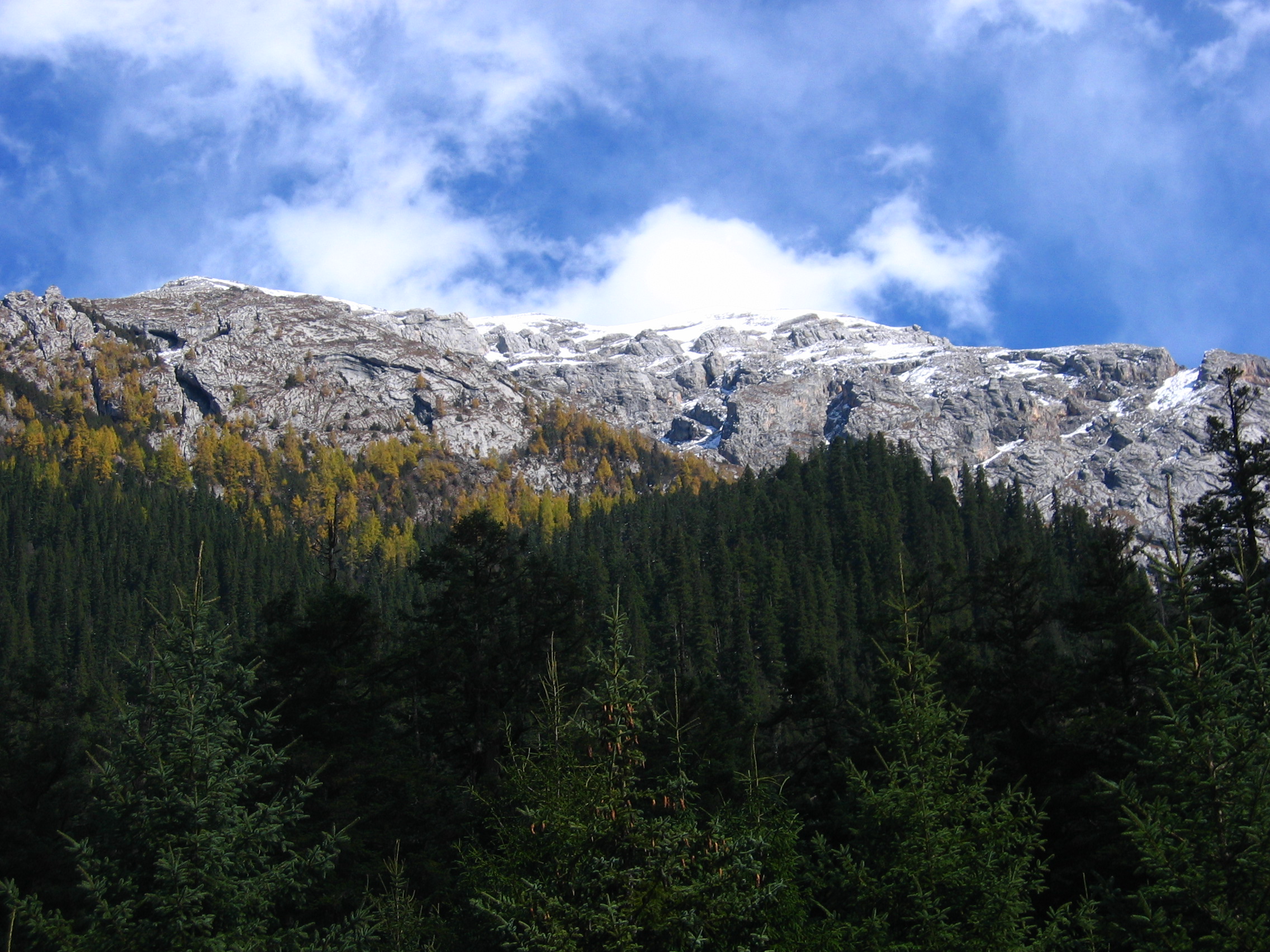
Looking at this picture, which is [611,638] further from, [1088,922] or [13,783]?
[13,783]

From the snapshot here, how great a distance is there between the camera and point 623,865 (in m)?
10.4

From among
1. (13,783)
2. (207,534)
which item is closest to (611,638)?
(13,783)

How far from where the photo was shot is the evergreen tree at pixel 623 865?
9820mm

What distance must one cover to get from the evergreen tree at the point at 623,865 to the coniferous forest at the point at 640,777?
4cm

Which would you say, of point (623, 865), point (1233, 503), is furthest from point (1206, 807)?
point (1233, 503)

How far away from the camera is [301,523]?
589 ft

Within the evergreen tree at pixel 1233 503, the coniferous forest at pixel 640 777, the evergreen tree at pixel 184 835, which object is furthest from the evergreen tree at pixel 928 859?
the evergreen tree at pixel 1233 503

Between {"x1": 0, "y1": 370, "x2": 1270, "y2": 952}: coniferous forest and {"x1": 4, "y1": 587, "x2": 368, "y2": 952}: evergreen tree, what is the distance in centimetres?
5

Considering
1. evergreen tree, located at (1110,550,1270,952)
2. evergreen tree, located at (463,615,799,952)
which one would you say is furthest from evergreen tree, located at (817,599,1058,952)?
evergreen tree, located at (1110,550,1270,952)

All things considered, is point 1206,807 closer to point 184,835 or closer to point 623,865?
point 623,865

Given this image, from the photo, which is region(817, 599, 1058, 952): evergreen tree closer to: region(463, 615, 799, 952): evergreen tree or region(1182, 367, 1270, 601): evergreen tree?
region(463, 615, 799, 952): evergreen tree

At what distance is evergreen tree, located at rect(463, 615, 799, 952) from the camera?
32.2 feet

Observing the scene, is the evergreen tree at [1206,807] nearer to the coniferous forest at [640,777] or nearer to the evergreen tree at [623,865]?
the coniferous forest at [640,777]

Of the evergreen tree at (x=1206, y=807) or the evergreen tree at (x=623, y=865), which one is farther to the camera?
the evergreen tree at (x=623, y=865)
